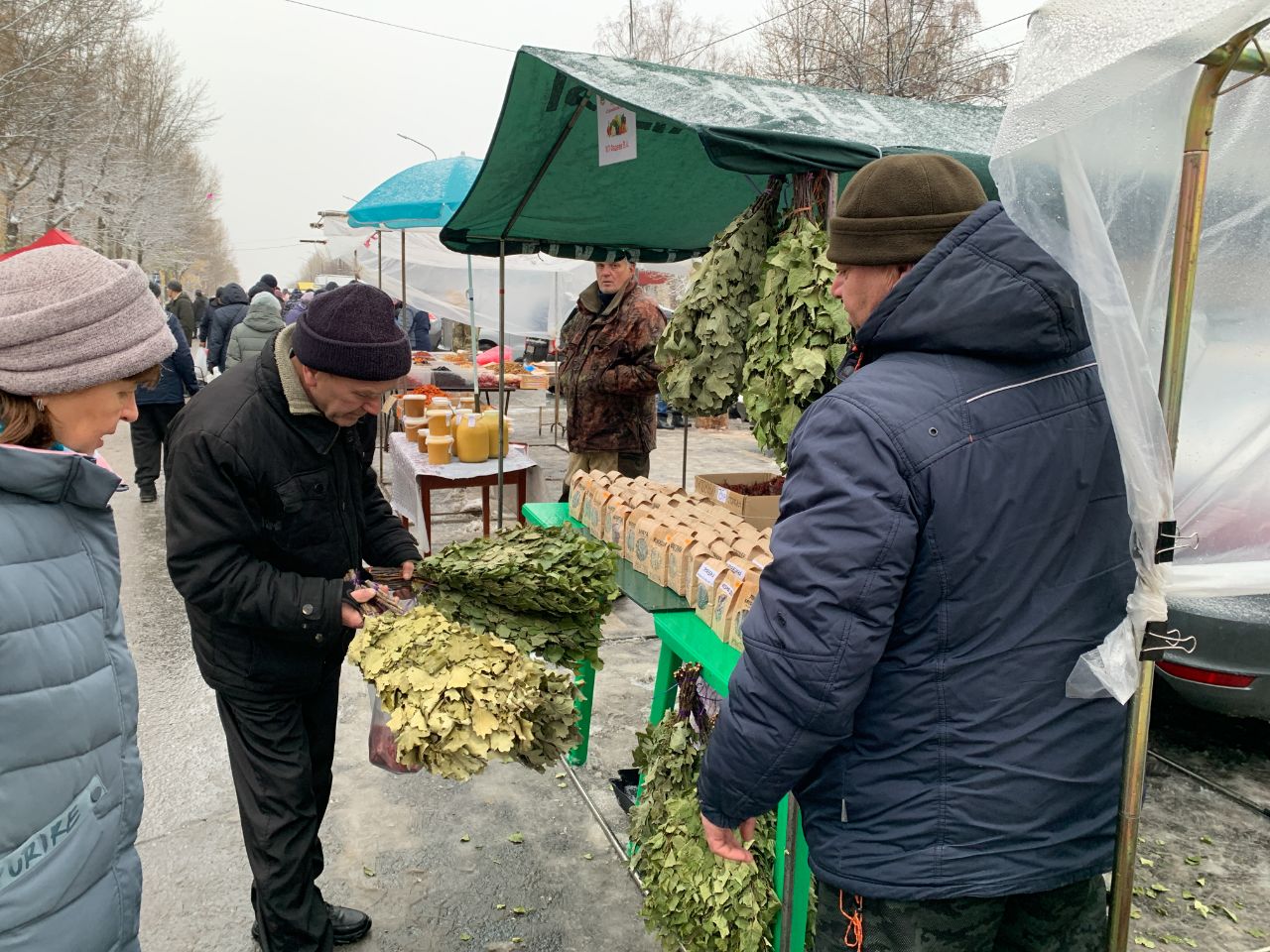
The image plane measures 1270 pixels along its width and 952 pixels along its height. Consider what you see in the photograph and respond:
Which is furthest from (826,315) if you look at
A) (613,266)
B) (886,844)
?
(613,266)

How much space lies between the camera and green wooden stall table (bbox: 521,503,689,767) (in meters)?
2.87

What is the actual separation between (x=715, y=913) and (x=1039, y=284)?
1.80 metres

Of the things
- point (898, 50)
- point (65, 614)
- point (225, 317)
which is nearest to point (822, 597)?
point (65, 614)

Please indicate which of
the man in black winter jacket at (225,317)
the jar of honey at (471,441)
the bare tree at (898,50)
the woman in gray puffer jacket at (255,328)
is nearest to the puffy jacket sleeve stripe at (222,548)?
the jar of honey at (471,441)

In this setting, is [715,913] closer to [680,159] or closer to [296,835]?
[296,835]

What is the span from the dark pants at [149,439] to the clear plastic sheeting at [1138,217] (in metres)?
7.87

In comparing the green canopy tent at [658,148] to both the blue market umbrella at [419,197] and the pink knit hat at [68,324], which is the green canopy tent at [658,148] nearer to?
the pink knit hat at [68,324]

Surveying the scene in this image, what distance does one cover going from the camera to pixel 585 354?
17.5 ft

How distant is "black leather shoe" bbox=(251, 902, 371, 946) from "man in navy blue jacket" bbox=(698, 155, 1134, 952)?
182cm

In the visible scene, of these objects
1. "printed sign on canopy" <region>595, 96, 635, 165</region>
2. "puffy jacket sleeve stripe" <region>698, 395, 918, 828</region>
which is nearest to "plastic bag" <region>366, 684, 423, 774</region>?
"puffy jacket sleeve stripe" <region>698, 395, 918, 828</region>

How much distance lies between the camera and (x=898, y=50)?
19062mm

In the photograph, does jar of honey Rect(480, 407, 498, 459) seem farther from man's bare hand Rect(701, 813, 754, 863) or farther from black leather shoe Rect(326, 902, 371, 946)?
man's bare hand Rect(701, 813, 754, 863)

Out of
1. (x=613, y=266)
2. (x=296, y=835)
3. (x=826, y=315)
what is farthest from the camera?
(x=613, y=266)

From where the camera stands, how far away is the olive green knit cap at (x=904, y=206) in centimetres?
157
